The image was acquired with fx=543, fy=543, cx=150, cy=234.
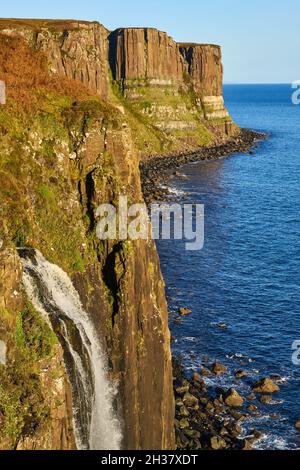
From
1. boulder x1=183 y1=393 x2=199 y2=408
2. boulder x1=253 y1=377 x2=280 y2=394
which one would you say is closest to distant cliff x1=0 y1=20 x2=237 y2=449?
boulder x1=183 y1=393 x2=199 y2=408

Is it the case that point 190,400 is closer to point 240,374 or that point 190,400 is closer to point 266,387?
point 240,374

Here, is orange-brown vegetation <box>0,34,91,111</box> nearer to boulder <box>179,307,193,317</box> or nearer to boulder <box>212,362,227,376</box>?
boulder <box>212,362,227,376</box>

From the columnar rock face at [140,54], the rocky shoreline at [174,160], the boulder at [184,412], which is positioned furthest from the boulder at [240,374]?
the columnar rock face at [140,54]

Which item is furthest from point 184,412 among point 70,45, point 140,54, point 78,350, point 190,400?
point 140,54

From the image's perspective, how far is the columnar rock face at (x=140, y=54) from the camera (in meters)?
161

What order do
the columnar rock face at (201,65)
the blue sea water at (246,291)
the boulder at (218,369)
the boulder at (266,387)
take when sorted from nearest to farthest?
1. the boulder at (266,387)
2. the blue sea water at (246,291)
3. the boulder at (218,369)
4. the columnar rock face at (201,65)

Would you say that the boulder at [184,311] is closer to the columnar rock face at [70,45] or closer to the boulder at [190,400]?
the boulder at [190,400]

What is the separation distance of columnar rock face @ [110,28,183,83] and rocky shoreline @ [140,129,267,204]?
93.9 ft

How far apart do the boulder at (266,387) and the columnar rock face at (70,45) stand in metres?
27.7

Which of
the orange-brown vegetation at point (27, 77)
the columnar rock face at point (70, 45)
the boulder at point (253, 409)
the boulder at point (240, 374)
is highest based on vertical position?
the columnar rock face at point (70, 45)

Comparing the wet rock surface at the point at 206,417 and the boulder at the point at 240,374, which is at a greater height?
the boulder at the point at 240,374

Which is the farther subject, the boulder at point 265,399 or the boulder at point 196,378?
the boulder at point 196,378

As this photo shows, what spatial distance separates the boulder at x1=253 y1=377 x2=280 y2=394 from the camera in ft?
151

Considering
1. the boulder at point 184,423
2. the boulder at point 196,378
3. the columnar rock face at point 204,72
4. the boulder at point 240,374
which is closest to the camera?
the boulder at point 184,423
